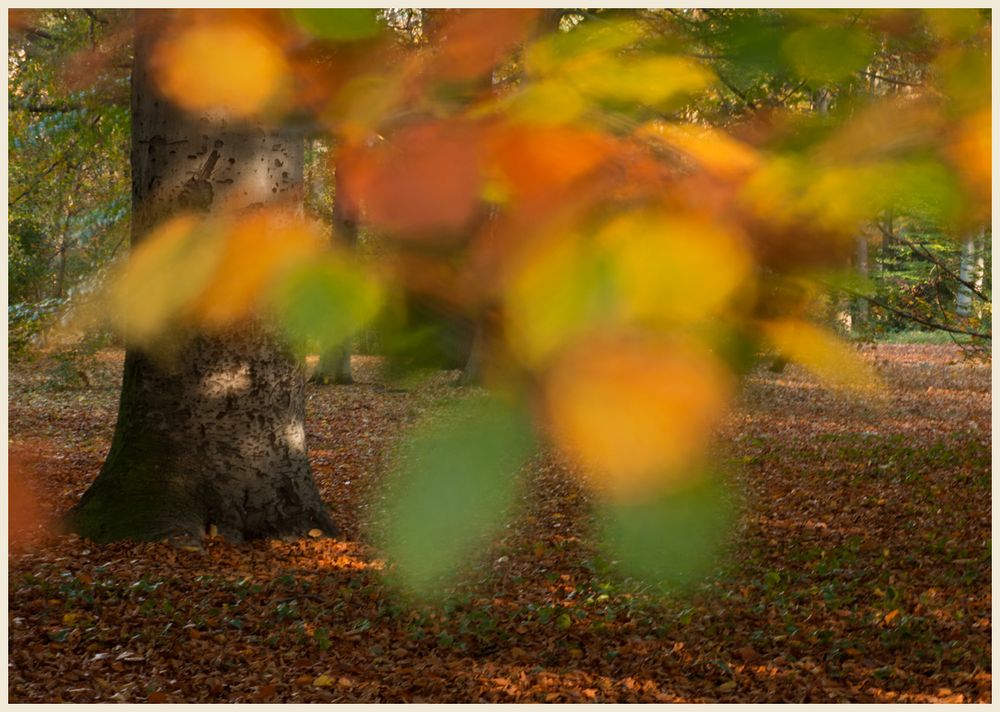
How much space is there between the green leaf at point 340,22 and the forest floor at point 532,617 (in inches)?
66.8

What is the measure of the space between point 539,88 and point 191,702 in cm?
319

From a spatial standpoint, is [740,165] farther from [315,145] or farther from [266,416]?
[266,416]

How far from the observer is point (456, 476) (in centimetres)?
105

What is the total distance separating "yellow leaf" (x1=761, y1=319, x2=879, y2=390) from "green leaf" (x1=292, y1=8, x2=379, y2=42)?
2.05ft

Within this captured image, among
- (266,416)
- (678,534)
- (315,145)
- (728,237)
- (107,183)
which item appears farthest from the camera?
(107,183)

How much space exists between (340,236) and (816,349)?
54cm

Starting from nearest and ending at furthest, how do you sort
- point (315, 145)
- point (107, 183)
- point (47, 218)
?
point (315, 145) < point (107, 183) < point (47, 218)

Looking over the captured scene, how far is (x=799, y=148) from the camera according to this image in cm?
99

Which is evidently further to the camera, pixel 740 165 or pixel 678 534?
pixel 678 534

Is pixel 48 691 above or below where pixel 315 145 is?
below

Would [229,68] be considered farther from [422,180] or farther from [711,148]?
[711,148]

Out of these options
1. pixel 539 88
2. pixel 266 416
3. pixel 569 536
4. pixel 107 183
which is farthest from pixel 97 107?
pixel 539 88

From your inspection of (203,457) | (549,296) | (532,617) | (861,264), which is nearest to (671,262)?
(549,296)

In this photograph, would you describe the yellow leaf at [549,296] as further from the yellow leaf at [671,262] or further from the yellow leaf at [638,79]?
the yellow leaf at [638,79]
